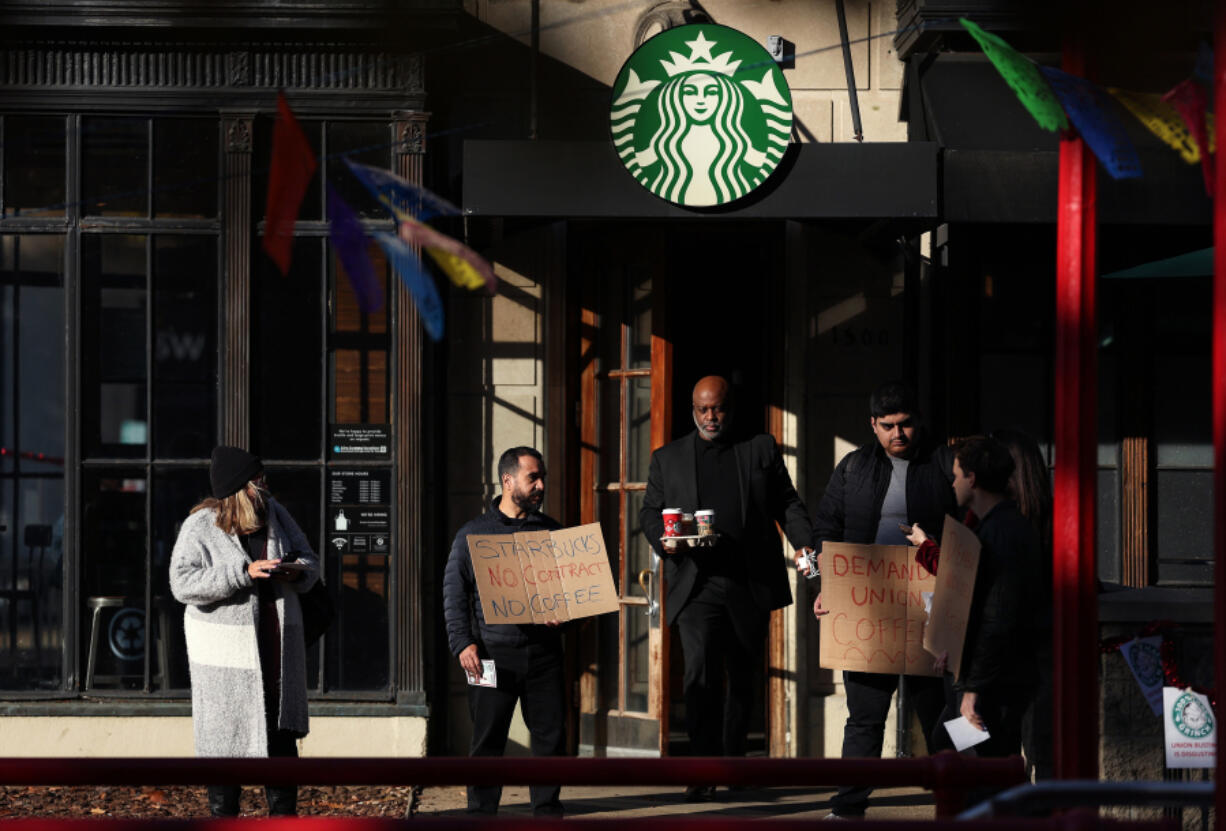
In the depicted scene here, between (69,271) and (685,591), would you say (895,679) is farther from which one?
(69,271)

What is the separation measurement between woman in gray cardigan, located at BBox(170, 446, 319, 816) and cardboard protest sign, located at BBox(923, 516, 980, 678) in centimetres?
273

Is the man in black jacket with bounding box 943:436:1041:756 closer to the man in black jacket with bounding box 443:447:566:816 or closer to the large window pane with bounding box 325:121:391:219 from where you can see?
the man in black jacket with bounding box 443:447:566:816

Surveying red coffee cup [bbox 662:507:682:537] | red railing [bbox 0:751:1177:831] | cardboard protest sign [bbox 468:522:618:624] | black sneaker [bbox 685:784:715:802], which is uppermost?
red coffee cup [bbox 662:507:682:537]

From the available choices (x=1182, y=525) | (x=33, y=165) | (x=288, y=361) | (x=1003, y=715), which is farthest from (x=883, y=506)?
(x=33, y=165)

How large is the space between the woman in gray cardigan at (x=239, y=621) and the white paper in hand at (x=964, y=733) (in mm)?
2848

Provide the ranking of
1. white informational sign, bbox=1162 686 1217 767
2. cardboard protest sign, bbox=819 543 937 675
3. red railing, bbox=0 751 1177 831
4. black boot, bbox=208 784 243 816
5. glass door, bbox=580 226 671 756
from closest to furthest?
red railing, bbox=0 751 1177 831
white informational sign, bbox=1162 686 1217 767
black boot, bbox=208 784 243 816
cardboard protest sign, bbox=819 543 937 675
glass door, bbox=580 226 671 756

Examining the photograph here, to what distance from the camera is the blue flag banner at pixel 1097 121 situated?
4660mm

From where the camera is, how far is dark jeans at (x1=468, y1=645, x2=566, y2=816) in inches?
299

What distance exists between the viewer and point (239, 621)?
7152 millimetres

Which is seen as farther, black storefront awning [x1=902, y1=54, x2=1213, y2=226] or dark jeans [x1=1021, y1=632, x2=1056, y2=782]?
black storefront awning [x1=902, y1=54, x2=1213, y2=226]

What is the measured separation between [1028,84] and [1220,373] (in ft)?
3.42

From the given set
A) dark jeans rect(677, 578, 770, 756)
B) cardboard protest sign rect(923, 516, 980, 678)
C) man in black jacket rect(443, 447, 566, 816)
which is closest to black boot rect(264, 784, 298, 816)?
man in black jacket rect(443, 447, 566, 816)

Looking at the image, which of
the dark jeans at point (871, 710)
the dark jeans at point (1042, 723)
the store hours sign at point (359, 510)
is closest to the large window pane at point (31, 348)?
the store hours sign at point (359, 510)

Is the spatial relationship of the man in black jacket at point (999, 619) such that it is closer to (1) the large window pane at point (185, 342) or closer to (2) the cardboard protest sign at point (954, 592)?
(2) the cardboard protest sign at point (954, 592)
